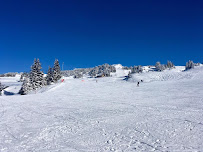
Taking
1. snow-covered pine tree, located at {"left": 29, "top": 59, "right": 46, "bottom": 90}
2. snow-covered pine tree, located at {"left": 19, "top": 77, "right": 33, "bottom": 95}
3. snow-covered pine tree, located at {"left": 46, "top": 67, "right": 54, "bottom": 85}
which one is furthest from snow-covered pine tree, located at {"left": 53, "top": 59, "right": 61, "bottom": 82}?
snow-covered pine tree, located at {"left": 19, "top": 77, "right": 33, "bottom": 95}

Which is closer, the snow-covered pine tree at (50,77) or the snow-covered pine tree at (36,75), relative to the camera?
the snow-covered pine tree at (36,75)

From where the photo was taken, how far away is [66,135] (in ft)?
25.5

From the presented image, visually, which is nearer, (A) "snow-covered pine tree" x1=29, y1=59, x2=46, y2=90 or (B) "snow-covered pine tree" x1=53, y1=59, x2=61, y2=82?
(A) "snow-covered pine tree" x1=29, y1=59, x2=46, y2=90

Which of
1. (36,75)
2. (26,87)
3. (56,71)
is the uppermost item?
(56,71)

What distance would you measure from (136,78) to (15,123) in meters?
42.8

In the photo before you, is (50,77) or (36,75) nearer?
(36,75)

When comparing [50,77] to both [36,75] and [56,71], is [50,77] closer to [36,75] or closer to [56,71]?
[56,71]

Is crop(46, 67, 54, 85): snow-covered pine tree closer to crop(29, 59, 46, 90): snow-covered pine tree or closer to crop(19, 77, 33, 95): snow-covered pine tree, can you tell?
crop(29, 59, 46, 90): snow-covered pine tree

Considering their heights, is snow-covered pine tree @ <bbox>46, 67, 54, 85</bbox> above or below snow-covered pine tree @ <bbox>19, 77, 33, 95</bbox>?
above

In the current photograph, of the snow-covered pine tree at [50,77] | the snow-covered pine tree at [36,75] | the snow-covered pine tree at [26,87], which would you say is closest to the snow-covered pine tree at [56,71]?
the snow-covered pine tree at [50,77]

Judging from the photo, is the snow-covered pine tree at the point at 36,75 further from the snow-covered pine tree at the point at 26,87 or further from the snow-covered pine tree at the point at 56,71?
the snow-covered pine tree at the point at 56,71

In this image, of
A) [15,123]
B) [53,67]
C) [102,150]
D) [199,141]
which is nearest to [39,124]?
[15,123]

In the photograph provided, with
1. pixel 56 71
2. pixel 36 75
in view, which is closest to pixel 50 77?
pixel 56 71

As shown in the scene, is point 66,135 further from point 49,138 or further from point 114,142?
point 114,142
